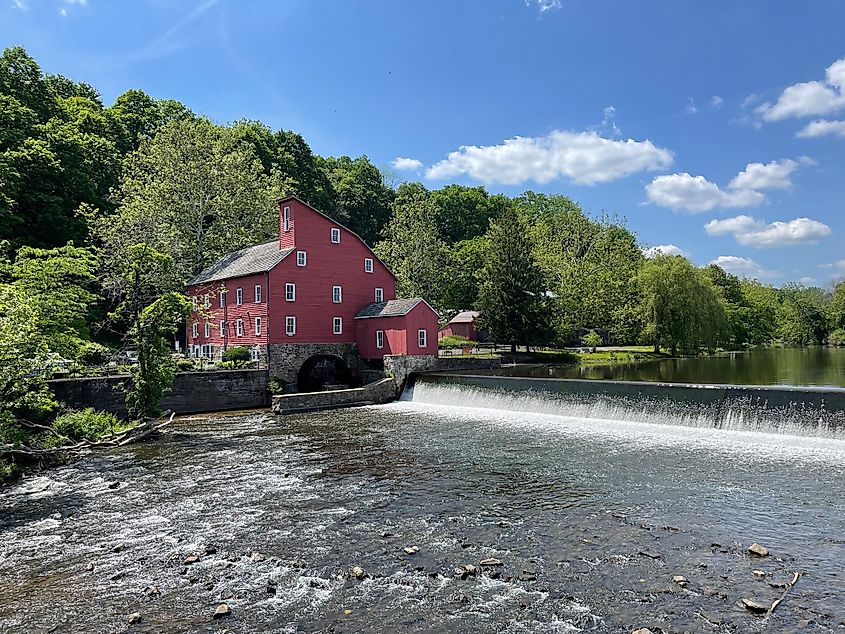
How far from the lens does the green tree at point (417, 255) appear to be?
53.4 m

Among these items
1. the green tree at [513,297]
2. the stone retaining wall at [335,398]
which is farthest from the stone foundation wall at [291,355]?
the green tree at [513,297]

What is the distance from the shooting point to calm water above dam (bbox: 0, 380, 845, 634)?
25.6ft

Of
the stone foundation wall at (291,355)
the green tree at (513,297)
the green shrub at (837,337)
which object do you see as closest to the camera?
the stone foundation wall at (291,355)

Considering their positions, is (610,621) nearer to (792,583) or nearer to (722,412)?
(792,583)

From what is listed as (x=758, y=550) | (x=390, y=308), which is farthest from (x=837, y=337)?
(x=758, y=550)

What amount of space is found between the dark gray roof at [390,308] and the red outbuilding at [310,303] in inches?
2.5

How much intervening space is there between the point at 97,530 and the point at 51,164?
3736 cm

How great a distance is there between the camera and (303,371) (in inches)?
1361

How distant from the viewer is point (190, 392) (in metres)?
27.9

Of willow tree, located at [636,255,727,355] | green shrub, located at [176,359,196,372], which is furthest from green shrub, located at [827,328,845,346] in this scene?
green shrub, located at [176,359,196,372]

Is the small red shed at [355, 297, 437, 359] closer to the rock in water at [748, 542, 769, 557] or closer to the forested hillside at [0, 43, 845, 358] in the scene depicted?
the forested hillside at [0, 43, 845, 358]

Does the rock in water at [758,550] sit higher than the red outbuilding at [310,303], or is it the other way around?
the red outbuilding at [310,303]

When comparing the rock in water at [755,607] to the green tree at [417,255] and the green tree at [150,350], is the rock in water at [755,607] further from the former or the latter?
the green tree at [417,255]

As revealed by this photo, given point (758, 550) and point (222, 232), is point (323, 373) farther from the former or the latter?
point (758, 550)
